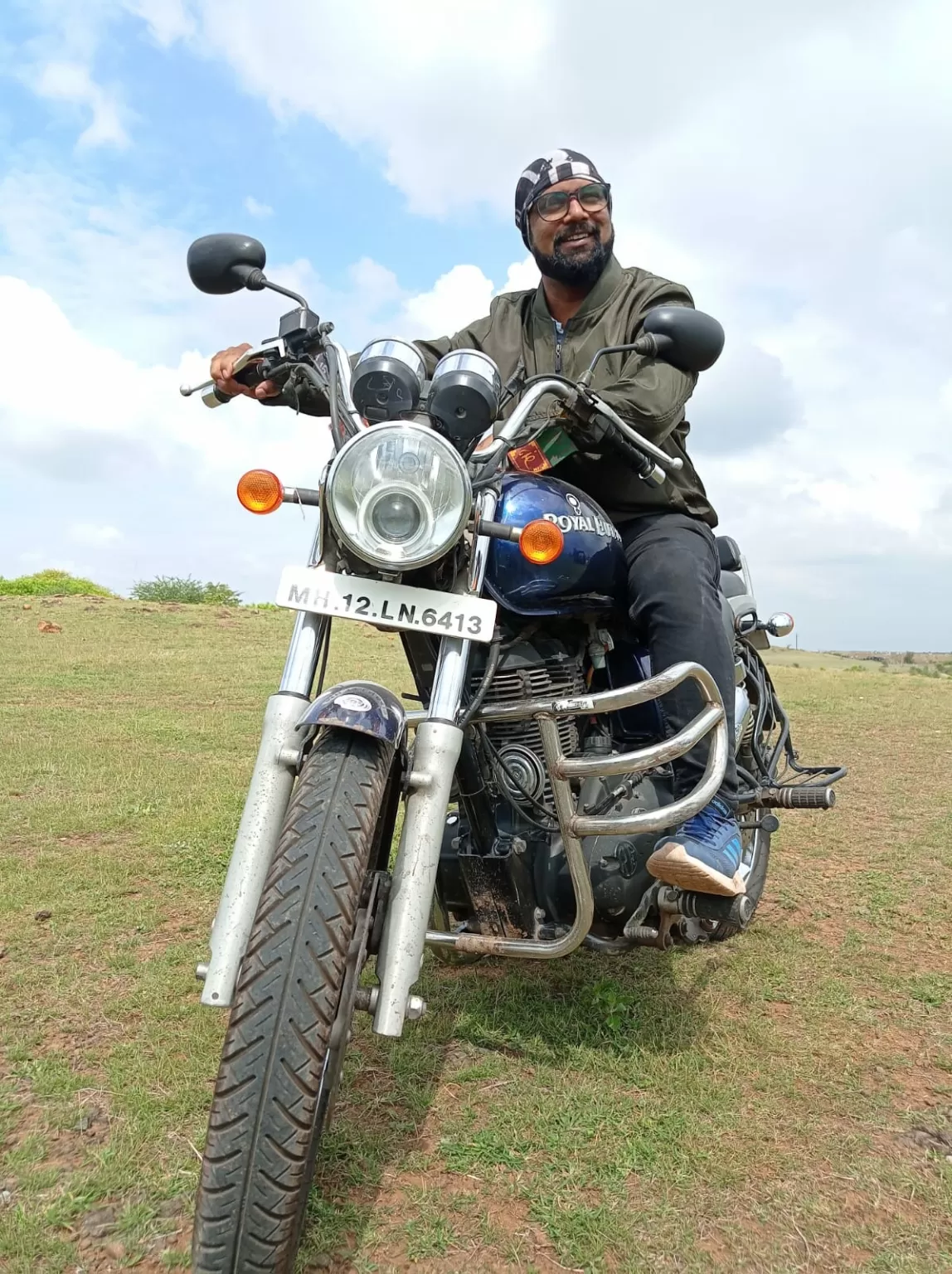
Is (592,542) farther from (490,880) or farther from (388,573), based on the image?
(490,880)

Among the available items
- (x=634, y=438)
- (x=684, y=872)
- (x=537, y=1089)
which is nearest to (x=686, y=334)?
(x=634, y=438)

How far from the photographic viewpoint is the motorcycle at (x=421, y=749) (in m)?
1.57

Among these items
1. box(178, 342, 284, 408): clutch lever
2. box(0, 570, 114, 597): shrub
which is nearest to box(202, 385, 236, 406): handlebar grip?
box(178, 342, 284, 408): clutch lever

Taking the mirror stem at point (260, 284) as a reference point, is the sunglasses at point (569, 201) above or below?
above

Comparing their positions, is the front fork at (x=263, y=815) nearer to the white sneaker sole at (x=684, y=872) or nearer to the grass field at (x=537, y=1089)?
the grass field at (x=537, y=1089)

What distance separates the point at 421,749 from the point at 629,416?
1.03 metres

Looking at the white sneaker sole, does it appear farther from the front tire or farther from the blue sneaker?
the front tire

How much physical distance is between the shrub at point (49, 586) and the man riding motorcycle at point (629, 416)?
2080 cm

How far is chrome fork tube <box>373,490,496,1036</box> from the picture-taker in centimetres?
175

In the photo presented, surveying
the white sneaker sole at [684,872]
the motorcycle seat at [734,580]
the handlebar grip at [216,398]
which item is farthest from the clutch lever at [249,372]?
the motorcycle seat at [734,580]

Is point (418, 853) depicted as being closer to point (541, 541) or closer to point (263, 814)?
point (263, 814)

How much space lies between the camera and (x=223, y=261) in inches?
92.3

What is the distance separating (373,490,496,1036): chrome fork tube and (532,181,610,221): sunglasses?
1.60 m

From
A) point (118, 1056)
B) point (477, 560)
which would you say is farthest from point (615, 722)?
point (118, 1056)
